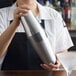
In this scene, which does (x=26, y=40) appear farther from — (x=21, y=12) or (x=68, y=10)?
(x=68, y=10)

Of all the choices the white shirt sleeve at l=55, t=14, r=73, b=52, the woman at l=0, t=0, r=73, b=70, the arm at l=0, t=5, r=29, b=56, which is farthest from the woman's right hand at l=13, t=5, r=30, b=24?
the white shirt sleeve at l=55, t=14, r=73, b=52

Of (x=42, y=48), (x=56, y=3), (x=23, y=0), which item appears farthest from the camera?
(x=56, y=3)

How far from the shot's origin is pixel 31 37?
0.82 meters

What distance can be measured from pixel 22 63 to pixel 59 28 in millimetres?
235

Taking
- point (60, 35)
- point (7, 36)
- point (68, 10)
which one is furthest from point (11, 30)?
point (68, 10)

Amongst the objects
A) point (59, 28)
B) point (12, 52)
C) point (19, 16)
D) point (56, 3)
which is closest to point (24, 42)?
point (12, 52)

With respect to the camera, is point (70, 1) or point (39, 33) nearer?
point (39, 33)

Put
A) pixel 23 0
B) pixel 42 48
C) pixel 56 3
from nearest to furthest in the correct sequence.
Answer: pixel 42 48 → pixel 23 0 → pixel 56 3

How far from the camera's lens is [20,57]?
1195 millimetres

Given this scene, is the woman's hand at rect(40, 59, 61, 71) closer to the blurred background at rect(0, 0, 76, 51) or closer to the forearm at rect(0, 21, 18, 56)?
the forearm at rect(0, 21, 18, 56)

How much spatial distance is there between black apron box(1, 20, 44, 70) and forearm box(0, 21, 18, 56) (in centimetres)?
11

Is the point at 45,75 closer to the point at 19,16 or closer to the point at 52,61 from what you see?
the point at 52,61

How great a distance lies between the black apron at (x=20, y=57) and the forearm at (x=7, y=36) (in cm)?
11

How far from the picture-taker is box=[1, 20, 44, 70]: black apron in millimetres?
1188
